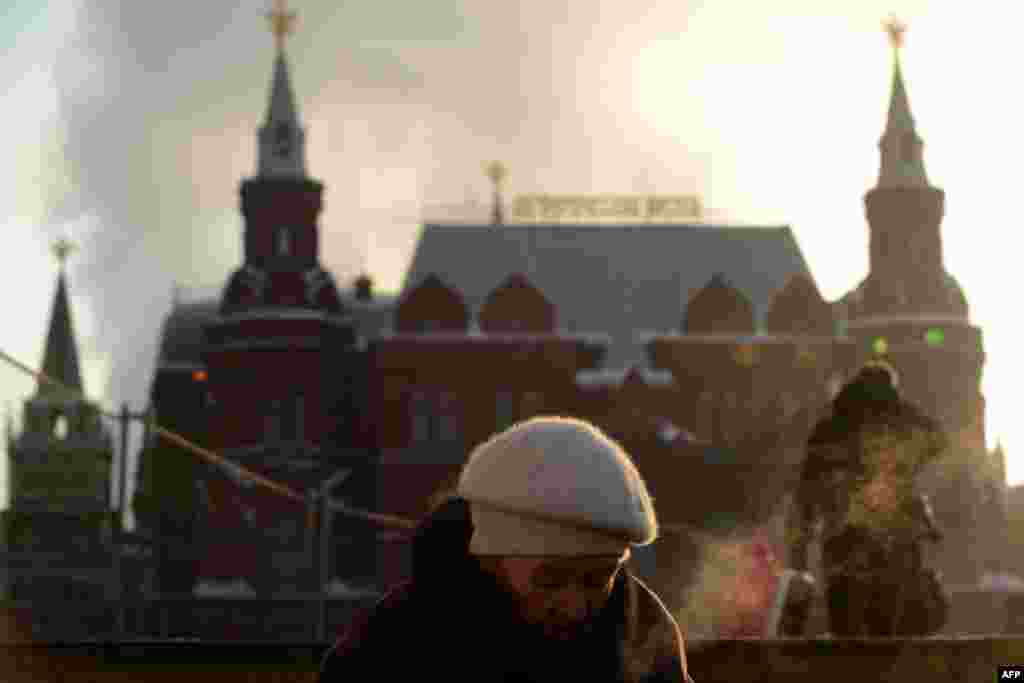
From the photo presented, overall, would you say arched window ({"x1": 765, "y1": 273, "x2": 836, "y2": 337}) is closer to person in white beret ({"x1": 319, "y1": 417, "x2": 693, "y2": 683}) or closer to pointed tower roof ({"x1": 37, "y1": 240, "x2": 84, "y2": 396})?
pointed tower roof ({"x1": 37, "y1": 240, "x2": 84, "y2": 396})

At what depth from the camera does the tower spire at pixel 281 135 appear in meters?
60.1

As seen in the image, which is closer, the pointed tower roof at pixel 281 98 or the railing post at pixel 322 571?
the railing post at pixel 322 571

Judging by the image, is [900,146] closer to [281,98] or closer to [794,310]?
[794,310]

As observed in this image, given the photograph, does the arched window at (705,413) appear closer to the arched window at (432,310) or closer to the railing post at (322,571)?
the arched window at (432,310)

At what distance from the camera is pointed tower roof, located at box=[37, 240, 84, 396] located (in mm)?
72125

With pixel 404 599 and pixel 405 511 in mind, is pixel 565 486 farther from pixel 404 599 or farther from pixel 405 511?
pixel 405 511

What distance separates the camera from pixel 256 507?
56.1m

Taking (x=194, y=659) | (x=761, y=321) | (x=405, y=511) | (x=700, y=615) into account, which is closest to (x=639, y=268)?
(x=761, y=321)

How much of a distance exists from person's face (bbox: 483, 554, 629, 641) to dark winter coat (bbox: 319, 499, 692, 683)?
2 cm

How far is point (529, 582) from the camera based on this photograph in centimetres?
212

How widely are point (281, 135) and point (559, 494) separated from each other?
59.3 m

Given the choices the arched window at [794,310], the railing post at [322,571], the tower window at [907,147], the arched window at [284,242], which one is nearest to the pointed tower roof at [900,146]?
the tower window at [907,147]

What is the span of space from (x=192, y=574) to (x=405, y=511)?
38.5 feet

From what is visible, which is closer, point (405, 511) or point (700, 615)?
point (700, 615)
